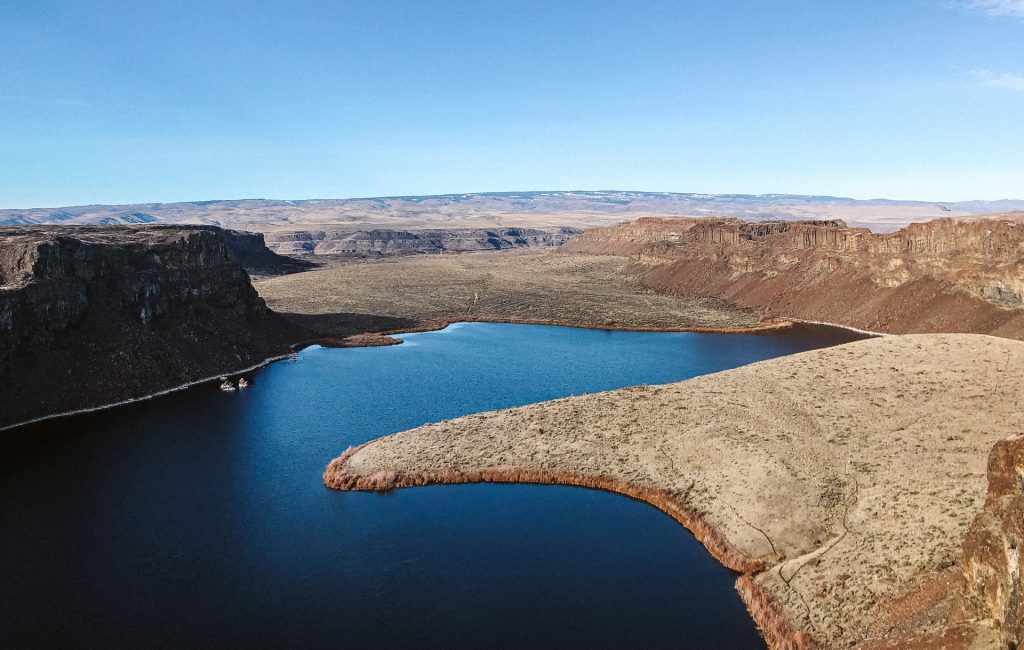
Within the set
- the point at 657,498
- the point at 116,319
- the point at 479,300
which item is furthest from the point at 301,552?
the point at 479,300

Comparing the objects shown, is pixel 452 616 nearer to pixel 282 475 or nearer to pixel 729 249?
pixel 282 475

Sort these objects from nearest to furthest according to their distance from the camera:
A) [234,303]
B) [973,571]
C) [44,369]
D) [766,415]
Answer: [973,571], [766,415], [44,369], [234,303]

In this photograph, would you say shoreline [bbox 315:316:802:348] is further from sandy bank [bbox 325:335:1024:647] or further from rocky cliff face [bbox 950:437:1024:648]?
rocky cliff face [bbox 950:437:1024:648]

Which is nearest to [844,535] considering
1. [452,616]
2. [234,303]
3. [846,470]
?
[846,470]

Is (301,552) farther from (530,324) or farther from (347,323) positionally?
(530,324)

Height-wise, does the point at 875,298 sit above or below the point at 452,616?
above

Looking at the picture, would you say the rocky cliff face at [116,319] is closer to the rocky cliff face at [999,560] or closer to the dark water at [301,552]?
the dark water at [301,552]

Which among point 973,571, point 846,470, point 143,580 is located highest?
point 973,571
